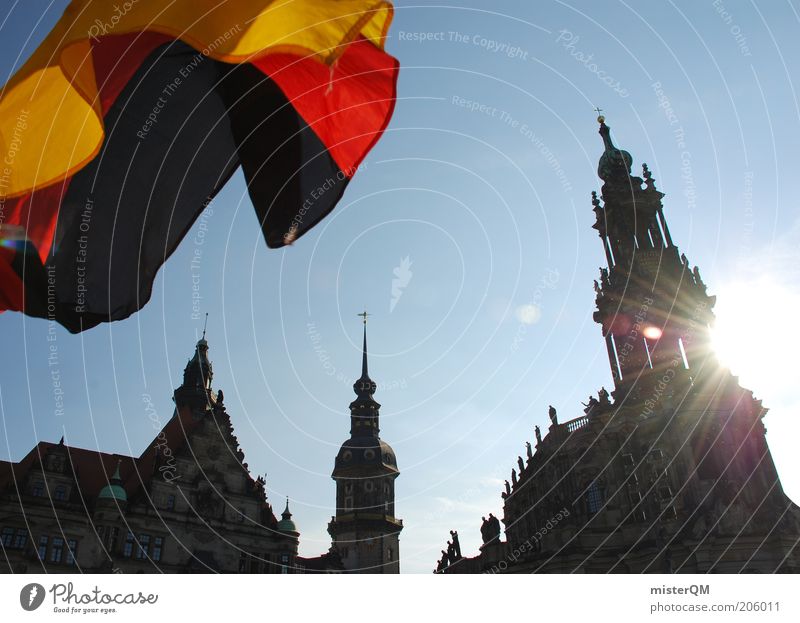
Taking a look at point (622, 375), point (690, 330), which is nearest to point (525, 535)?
point (622, 375)

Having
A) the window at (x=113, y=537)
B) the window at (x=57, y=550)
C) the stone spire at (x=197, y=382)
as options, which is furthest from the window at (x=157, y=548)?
the stone spire at (x=197, y=382)

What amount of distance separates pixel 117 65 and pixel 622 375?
4312 cm

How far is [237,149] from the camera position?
544 inches

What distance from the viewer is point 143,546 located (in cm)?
3919

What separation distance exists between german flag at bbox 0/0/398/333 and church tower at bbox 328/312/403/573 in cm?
5575

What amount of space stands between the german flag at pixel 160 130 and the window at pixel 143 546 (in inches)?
1258

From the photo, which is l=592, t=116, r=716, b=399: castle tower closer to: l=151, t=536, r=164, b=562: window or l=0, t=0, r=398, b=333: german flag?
l=151, t=536, r=164, b=562: window

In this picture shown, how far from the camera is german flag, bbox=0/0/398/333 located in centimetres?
1226

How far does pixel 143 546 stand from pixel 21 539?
706 cm

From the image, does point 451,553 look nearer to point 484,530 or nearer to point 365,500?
point 484,530

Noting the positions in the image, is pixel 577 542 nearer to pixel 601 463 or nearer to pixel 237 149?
pixel 601 463

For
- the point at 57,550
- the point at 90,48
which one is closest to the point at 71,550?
the point at 57,550

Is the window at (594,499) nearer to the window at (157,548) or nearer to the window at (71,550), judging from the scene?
the window at (157,548)

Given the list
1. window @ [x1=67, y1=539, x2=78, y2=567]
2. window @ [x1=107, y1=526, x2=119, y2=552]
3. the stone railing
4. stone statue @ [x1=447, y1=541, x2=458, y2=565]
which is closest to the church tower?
stone statue @ [x1=447, y1=541, x2=458, y2=565]
